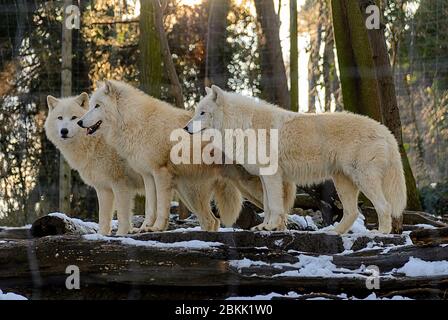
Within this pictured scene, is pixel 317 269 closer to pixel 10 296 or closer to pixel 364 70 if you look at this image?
pixel 10 296

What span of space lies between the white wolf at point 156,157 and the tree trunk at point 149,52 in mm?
3071

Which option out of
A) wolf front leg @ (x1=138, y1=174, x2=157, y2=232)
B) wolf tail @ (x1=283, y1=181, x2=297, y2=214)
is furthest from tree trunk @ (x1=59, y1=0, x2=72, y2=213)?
wolf tail @ (x1=283, y1=181, x2=297, y2=214)

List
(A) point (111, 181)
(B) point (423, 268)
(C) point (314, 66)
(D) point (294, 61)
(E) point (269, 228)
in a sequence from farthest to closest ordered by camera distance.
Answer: (C) point (314, 66) → (D) point (294, 61) → (A) point (111, 181) → (E) point (269, 228) → (B) point (423, 268)

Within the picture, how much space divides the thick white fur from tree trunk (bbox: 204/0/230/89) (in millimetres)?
5699

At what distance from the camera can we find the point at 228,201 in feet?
24.9

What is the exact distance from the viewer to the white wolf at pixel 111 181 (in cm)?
740

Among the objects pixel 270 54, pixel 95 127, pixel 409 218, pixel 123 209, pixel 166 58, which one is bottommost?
pixel 409 218

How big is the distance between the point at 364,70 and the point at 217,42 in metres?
4.61

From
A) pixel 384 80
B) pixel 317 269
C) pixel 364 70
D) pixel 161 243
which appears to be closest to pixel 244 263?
pixel 317 269

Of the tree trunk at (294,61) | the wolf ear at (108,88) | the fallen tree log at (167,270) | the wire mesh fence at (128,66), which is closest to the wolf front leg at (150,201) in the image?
the wolf ear at (108,88)

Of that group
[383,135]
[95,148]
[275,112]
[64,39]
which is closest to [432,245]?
[383,135]

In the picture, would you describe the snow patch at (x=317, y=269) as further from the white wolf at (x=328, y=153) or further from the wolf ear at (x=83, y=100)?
the wolf ear at (x=83, y=100)

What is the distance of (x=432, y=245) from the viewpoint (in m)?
5.27

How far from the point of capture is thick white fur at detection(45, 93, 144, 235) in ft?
24.5
